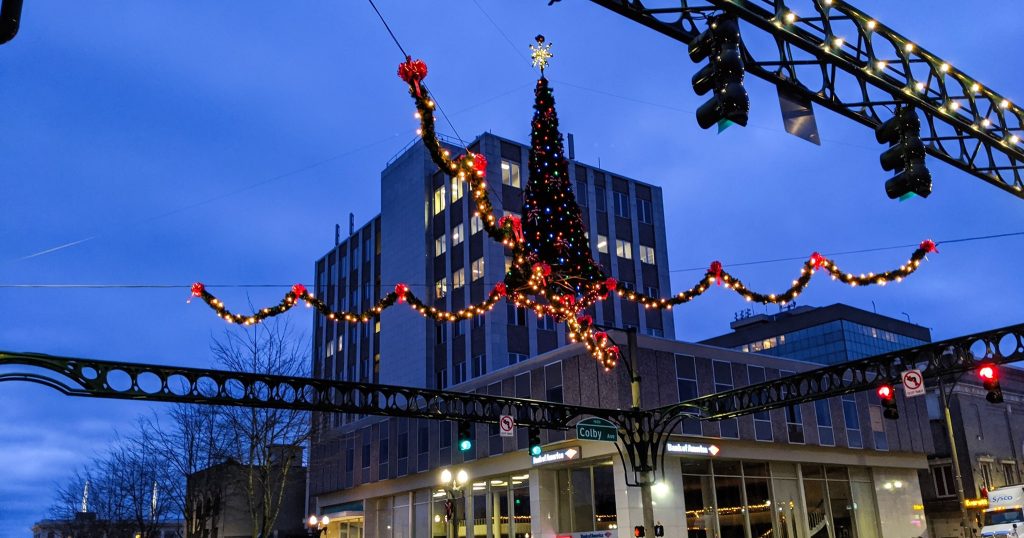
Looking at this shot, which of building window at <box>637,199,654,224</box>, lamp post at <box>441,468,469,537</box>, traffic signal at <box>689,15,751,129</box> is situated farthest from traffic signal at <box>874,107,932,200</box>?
building window at <box>637,199,654,224</box>

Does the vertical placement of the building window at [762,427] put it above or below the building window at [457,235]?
below

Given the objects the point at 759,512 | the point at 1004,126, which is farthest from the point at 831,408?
the point at 1004,126

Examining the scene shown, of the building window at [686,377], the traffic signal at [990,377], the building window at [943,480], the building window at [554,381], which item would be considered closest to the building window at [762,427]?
the building window at [686,377]

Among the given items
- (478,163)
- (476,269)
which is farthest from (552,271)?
(476,269)

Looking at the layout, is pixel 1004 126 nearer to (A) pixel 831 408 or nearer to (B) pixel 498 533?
(A) pixel 831 408

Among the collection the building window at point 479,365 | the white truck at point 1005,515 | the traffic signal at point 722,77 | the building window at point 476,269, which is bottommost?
the white truck at point 1005,515

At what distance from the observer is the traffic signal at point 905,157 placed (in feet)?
→ 40.3

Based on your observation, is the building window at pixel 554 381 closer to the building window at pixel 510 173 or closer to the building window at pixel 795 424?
the building window at pixel 795 424

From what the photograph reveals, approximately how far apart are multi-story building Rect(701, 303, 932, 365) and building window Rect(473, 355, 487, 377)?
55592 millimetres

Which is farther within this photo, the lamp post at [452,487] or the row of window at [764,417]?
the row of window at [764,417]

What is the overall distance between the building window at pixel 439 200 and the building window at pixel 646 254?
15.6 metres

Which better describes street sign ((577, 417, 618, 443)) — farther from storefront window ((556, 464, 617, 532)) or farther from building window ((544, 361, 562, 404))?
building window ((544, 361, 562, 404))

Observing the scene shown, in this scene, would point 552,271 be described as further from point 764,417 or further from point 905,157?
point 764,417

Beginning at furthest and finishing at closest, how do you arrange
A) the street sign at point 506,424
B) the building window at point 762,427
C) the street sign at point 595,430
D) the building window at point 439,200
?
1. the building window at point 439,200
2. the building window at point 762,427
3. the street sign at point 506,424
4. the street sign at point 595,430
